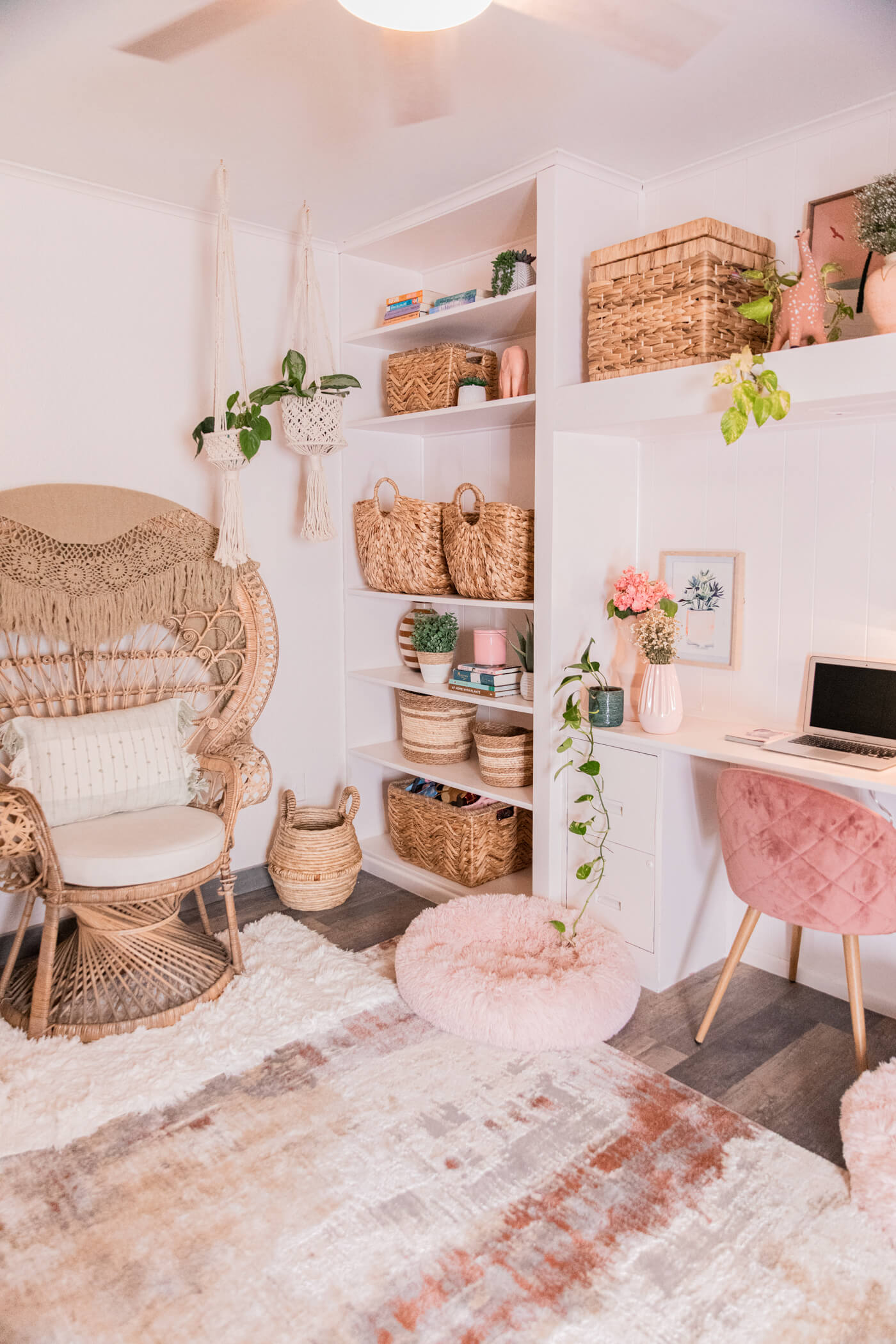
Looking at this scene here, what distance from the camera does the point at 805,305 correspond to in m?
2.17

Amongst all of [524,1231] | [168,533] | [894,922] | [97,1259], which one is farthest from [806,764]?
[168,533]

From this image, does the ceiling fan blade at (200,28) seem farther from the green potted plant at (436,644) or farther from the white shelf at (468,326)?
the green potted plant at (436,644)

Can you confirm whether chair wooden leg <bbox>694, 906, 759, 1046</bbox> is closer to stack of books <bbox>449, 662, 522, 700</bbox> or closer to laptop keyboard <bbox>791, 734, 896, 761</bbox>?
laptop keyboard <bbox>791, 734, 896, 761</bbox>

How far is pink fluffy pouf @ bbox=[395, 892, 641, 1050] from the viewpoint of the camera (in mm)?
2299

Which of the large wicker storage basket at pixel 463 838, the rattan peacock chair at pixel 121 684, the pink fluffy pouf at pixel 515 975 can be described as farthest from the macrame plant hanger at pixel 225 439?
the pink fluffy pouf at pixel 515 975

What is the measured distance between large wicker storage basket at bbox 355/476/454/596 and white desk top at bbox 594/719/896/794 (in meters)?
0.89

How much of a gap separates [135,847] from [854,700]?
192 cm

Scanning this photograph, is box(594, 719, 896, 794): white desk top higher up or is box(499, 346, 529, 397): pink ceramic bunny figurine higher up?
box(499, 346, 529, 397): pink ceramic bunny figurine

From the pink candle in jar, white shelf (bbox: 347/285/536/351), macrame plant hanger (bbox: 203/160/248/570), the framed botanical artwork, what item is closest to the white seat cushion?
macrame plant hanger (bbox: 203/160/248/570)

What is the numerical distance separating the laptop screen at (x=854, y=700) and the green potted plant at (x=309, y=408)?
1.66m

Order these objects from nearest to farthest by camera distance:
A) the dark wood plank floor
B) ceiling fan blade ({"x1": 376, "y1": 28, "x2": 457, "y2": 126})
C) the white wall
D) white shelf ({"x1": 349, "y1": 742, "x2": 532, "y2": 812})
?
1. ceiling fan blade ({"x1": 376, "y1": 28, "x2": 457, "y2": 126})
2. the dark wood plank floor
3. the white wall
4. white shelf ({"x1": 349, "y1": 742, "x2": 532, "y2": 812})

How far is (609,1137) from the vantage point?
1.99 meters

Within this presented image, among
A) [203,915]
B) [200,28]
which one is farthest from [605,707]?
[200,28]

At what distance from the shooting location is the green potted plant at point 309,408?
296 centimetres
